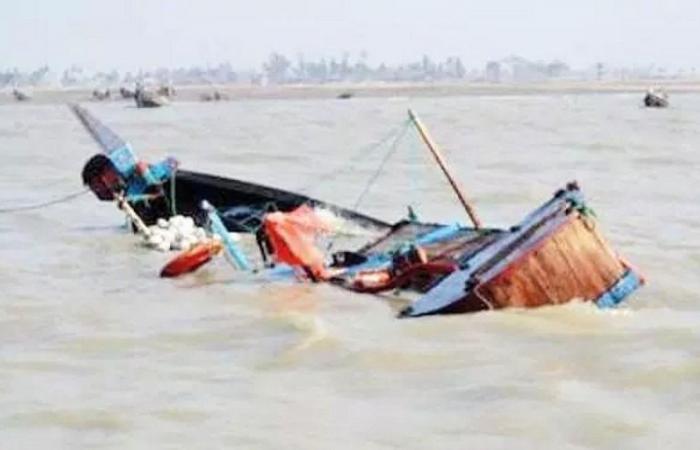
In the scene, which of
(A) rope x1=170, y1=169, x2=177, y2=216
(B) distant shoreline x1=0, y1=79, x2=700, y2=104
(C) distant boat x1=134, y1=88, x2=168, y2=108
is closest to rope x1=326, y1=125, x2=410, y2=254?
(A) rope x1=170, y1=169, x2=177, y2=216

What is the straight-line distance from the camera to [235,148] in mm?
43594

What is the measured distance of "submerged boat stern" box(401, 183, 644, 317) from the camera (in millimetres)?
11867

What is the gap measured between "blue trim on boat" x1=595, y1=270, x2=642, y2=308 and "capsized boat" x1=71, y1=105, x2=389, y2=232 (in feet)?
22.4

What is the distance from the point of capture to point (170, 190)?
19438mm

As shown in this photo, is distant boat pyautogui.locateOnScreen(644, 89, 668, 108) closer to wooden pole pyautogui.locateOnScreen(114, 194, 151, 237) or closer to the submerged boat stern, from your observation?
wooden pole pyautogui.locateOnScreen(114, 194, 151, 237)

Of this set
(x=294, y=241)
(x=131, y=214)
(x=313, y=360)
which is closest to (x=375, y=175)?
(x=131, y=214)

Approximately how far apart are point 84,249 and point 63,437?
1019 cm

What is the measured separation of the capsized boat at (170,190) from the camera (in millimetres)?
19125

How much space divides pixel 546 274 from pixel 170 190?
341 inches

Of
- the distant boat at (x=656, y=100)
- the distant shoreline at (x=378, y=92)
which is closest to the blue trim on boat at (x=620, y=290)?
the distant boat at (x=656, y=100)

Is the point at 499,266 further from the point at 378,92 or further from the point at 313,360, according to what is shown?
the point at 378,92

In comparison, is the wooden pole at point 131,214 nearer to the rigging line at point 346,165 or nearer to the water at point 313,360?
the water at point 313,360

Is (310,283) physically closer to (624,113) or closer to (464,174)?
(464,174)

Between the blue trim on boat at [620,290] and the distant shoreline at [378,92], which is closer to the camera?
the blue trim on boat at [620,290]
